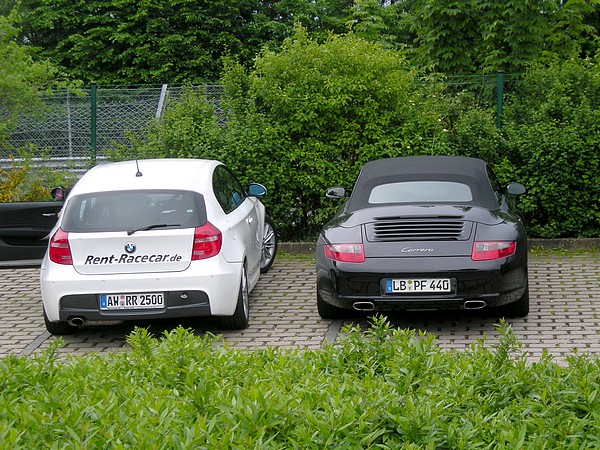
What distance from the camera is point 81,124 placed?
1792 centimetres

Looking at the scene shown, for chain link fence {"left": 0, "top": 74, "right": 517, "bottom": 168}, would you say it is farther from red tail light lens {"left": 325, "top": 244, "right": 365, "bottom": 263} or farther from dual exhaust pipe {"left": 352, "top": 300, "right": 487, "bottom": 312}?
dual exhaust pipe {"left": 352, "top": 300, "right": 487, "bottom": 312}

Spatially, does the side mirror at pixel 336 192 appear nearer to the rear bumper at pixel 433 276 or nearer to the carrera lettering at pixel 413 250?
the rear bumper at pixel 433 276

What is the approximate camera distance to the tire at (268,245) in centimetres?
1330

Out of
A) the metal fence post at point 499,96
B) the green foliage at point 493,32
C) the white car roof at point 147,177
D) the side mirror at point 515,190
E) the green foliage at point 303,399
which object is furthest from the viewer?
the green foliage at point 493,32

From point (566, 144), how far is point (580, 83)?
5.90 feet

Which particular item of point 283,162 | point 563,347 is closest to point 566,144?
point 283,162

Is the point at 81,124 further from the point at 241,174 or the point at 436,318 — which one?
the point at 436,318

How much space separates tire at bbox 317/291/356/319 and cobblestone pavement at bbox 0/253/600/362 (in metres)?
0.08

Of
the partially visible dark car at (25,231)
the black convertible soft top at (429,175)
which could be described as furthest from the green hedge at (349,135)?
the partially visible dark car at (25,231)

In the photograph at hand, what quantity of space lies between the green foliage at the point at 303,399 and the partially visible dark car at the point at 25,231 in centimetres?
500

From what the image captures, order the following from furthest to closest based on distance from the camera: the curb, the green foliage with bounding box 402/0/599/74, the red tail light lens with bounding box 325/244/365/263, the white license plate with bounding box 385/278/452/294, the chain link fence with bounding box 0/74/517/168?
the green foliage with bounding box 402/0/599/74 → the chain link fence with bounding box 0/74/517/168 → the curb → the red tail light lens with bounding box 325/244/365/263 → the white license plate with bounding box 385/278/452/294

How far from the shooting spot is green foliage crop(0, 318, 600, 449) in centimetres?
443

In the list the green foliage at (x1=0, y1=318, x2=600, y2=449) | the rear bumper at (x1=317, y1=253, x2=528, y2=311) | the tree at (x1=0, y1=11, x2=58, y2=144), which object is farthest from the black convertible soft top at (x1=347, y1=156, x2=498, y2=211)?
the tree at (x1=0, y1=11, x2=58, y2=144)

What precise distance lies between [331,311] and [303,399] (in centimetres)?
531
